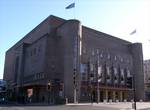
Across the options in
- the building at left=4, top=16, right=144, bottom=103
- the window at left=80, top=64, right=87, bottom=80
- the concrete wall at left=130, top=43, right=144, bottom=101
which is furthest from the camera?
the concrete wall at left=130, top=43, right=144, bottom=101

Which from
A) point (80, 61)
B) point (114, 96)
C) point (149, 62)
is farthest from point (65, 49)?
point (149, 62)

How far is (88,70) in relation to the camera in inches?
2803

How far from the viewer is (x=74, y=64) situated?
210 ft

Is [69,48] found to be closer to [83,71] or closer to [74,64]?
[74,64]

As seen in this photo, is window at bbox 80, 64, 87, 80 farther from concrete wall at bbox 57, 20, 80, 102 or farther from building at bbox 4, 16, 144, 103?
concrete wall at bbox 57, 20, 80, 102

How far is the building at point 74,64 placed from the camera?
64688 mm

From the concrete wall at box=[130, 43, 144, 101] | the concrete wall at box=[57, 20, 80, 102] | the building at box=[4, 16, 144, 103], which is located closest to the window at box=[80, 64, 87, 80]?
the building at box=[4, 16, 144, 103]

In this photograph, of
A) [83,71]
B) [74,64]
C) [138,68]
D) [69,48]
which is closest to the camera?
[74,64]

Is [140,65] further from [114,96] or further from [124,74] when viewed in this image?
[114,96]

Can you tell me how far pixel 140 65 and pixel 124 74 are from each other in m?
10.8

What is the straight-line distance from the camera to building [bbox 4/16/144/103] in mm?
64688

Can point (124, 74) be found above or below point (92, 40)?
below

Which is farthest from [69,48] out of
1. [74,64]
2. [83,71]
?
[83,71]

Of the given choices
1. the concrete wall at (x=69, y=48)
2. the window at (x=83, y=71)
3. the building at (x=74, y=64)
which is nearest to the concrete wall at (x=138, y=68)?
the building at (x=74, y=64)
